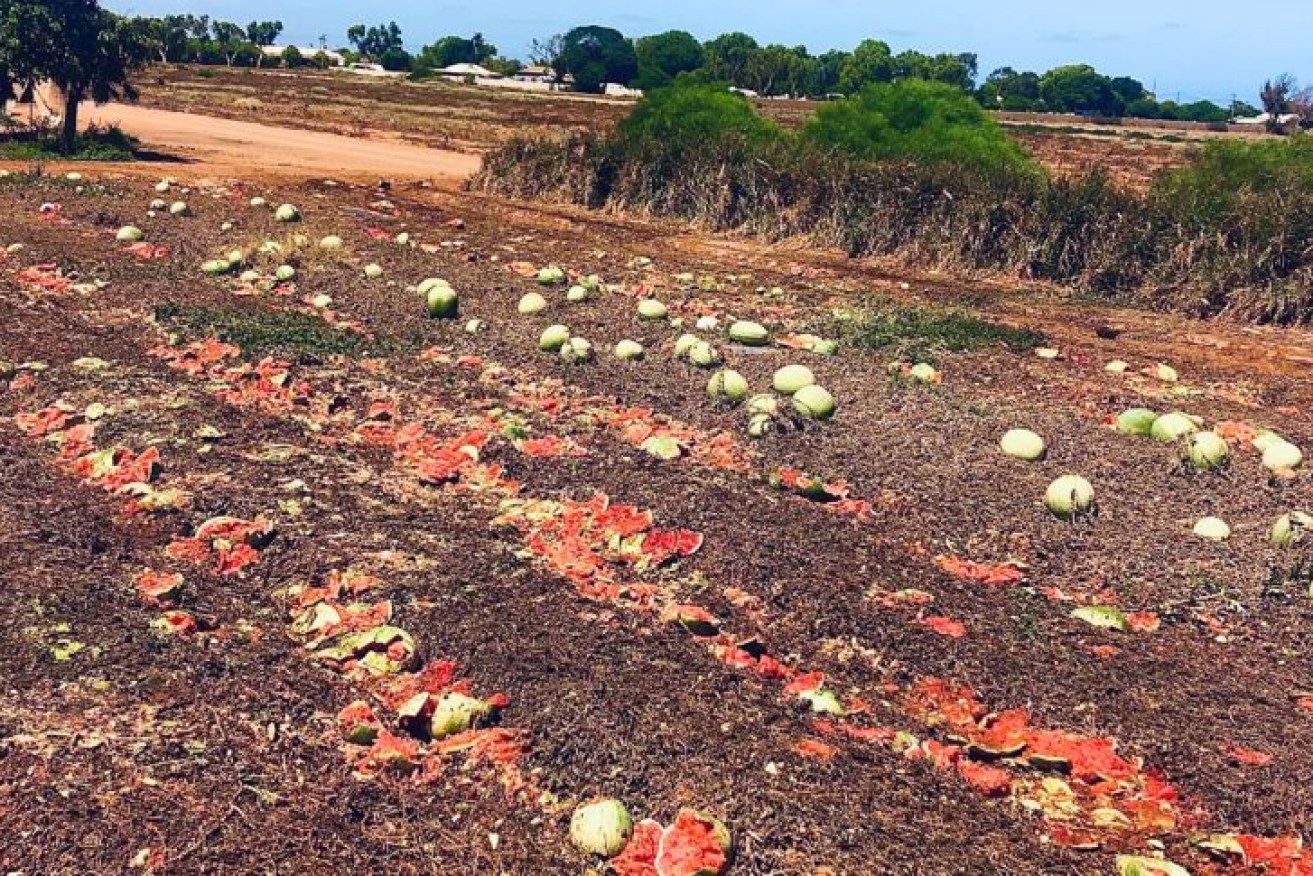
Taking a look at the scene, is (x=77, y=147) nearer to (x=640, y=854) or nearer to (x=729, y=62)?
(x=640, y=854)

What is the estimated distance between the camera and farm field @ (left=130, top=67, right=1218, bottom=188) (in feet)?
144

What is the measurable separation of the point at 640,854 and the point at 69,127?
26.1 metres

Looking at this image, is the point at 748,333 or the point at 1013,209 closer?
the point at 748,333

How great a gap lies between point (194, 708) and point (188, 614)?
0.91 metres

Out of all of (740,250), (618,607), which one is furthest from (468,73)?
(618,607)

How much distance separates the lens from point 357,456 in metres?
7.96

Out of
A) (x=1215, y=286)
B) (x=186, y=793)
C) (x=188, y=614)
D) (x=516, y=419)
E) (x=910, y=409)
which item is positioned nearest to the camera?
(x=186, y=793)

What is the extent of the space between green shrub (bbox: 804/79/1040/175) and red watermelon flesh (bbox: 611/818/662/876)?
51.7 feet

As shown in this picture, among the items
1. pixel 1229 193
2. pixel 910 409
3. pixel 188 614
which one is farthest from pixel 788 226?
pixel 188 614

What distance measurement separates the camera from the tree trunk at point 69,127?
80.7 feet

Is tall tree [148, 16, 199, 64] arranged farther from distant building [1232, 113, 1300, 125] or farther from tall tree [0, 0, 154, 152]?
distant building [1232, 113, 1300, 125]

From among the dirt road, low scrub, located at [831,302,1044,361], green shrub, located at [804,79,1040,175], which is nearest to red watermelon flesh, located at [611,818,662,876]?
low scrub, located at [831,302,1044,361]

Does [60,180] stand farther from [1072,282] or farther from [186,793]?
[186,793]

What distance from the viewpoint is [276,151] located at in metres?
31.9
